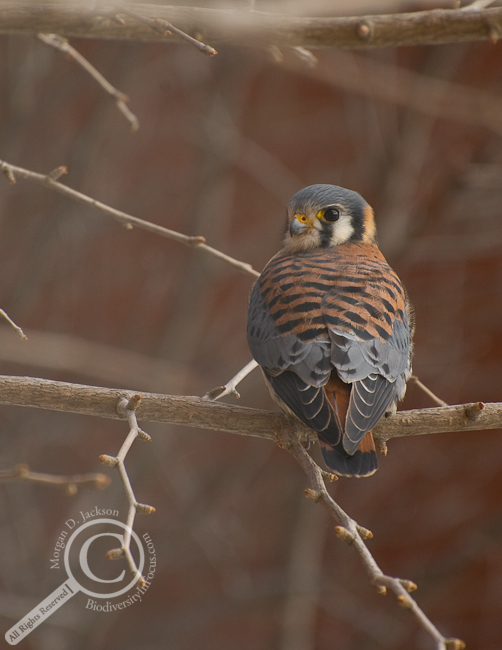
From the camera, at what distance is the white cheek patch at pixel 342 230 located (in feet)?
10.4

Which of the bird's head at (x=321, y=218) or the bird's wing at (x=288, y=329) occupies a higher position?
the bird's head at (x=321, y=218)

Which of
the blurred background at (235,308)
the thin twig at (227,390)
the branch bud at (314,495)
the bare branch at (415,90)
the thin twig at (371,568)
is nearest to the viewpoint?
the thin twig at (371,568)

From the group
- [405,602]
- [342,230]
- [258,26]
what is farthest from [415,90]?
[405,602]

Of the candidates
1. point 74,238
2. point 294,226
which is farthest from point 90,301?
point 294,226

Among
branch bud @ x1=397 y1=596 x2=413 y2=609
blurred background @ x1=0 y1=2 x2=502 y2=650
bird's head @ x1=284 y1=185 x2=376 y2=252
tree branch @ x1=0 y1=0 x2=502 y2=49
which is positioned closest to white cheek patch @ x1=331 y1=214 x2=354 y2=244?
bird's head @ x1=284 y1=185 x2=376 y2=252

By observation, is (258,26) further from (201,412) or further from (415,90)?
(415,90)

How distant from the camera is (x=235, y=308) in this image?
601 centimetres

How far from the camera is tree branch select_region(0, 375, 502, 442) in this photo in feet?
7.25

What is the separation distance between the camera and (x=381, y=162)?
16.6 feet

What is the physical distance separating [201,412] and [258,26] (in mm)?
1204

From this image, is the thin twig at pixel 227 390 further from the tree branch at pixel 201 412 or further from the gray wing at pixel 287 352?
the gray wing at pixel 287 352

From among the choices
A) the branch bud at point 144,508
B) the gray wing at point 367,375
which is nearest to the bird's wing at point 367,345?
the gray wing at point 367,375

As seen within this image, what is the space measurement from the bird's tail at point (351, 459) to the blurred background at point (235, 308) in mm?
2559

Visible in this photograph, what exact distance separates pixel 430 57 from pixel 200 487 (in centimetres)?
362
